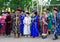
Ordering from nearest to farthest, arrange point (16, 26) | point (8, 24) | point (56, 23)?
point (56, 23), point (16, 26), point (8, 24)

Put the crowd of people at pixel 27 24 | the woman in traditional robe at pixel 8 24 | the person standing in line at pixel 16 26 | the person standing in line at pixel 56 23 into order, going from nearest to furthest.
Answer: the person standing in line at pixel 56 23
the crowd of people at pixel 27 24
the person standing in line at pixel 16 26
the woman in traditional robe at pixel 8 24

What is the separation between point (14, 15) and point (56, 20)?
3071 mm

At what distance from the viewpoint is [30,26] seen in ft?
56.3

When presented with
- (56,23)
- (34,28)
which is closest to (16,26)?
(34,28)

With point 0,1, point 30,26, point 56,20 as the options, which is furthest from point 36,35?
point 0,1

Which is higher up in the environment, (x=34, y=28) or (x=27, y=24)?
(x=27, y=24)

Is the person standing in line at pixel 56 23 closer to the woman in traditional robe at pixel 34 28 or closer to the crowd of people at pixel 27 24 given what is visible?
the crowd of people at pixel 27 24

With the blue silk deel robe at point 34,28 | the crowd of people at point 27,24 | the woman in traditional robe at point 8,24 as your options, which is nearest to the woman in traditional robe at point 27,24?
the crowd of people at point 27,24

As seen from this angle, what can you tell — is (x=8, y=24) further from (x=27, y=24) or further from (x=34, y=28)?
(x=34, y=28)

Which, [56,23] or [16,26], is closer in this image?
[56,23]

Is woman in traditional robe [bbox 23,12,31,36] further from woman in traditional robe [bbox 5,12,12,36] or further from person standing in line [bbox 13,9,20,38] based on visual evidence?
woman in traditional robe [bbox 5,12,12,36]

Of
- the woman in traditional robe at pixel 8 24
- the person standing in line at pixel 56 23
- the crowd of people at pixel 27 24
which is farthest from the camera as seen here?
the woman in traditional robe at pixel 8 24

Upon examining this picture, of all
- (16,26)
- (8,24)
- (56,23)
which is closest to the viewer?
(56,23)

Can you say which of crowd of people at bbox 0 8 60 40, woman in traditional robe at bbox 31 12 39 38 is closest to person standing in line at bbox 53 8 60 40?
crowd of people at bbox 0 8 60 40
